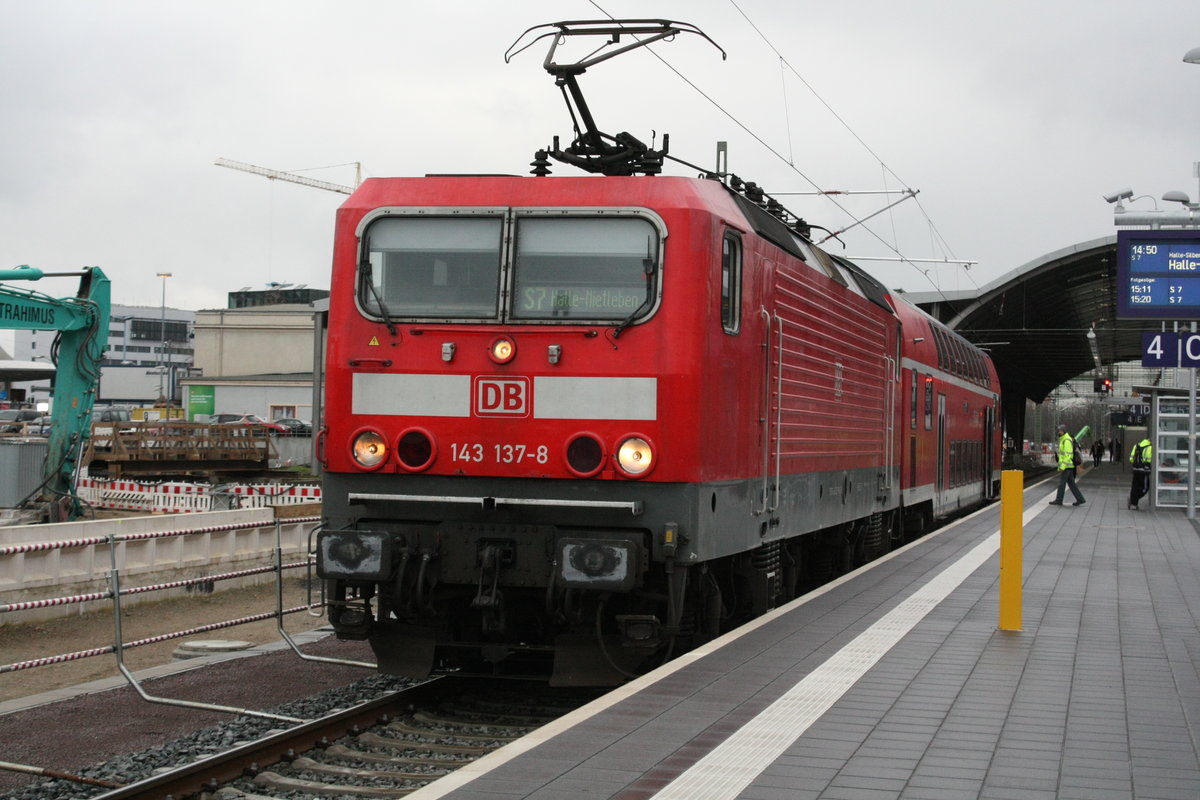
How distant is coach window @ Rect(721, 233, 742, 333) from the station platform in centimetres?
220

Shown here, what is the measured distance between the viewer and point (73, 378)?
74.0 ft

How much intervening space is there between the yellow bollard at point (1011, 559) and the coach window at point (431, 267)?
4150mm

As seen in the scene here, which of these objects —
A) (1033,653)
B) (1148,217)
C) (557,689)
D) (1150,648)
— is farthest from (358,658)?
(1148,217)

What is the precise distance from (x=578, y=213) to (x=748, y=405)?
6.34ft

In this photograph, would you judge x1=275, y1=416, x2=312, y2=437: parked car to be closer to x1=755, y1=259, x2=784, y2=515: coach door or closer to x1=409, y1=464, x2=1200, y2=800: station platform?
x1=755, y1=259, x2=784, y2=515: coach door

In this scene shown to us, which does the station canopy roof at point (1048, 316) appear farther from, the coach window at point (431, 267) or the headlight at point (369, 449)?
the headlight at point (369, 449)

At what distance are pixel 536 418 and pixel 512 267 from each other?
3.42ft

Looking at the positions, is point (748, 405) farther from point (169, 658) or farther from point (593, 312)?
point (169, 658)

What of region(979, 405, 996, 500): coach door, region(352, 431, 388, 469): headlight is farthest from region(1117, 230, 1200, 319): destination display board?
region(352, 431, 388, 469): headlight

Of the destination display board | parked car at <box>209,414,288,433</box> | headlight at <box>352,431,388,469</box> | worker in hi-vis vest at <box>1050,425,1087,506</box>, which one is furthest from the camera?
parked car at <box>209,414,288,433</box>

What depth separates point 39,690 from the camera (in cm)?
1214

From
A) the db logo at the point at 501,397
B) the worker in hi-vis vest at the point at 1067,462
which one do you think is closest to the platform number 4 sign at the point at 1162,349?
the worker in hi-vis vest at the point at 1067,462

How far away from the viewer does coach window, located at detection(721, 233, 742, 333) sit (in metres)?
9.20

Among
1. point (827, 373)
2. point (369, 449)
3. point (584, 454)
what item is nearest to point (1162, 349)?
point (827, 373)
